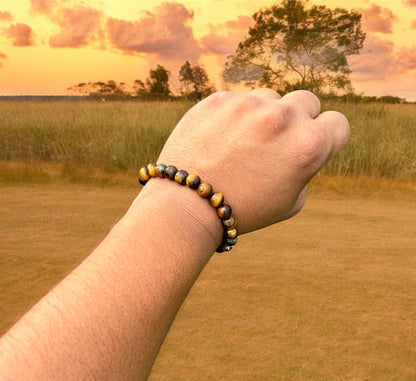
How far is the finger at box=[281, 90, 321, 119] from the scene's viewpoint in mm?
524

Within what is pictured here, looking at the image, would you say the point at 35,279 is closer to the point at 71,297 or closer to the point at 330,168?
the point at 71,297

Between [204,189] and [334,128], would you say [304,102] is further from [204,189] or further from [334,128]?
[204,189]

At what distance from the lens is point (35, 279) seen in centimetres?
168

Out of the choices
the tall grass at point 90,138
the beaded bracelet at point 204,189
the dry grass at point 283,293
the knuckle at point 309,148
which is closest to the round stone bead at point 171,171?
the beaded bracelet at point 204,189

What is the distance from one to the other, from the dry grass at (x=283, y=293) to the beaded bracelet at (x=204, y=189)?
2.33 ft

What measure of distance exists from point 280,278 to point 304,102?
1.19 metres

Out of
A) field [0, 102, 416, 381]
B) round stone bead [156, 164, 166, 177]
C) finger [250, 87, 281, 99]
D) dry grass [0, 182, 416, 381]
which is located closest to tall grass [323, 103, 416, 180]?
field [0, 102, 416, 381]

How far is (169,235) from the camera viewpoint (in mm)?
409

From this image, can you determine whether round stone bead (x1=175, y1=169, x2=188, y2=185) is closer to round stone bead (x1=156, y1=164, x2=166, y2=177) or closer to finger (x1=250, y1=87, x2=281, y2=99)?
round stone bead (x1=156, y1=164, x2=166, y2=177)

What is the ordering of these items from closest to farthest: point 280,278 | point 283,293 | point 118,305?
point 118,305 < point 283,293 < point 280,278

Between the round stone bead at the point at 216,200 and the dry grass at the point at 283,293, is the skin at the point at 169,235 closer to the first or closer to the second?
the round stone bead at the point at 216,200

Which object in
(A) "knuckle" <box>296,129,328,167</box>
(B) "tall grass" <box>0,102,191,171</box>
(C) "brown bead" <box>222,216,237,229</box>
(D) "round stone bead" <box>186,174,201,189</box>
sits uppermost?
(A) "knuckle" <box>296,129,328,167</box>

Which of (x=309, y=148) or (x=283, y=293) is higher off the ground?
(x=309, y=148)

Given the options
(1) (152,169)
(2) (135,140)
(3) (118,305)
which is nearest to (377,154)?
(2) (135,140)
